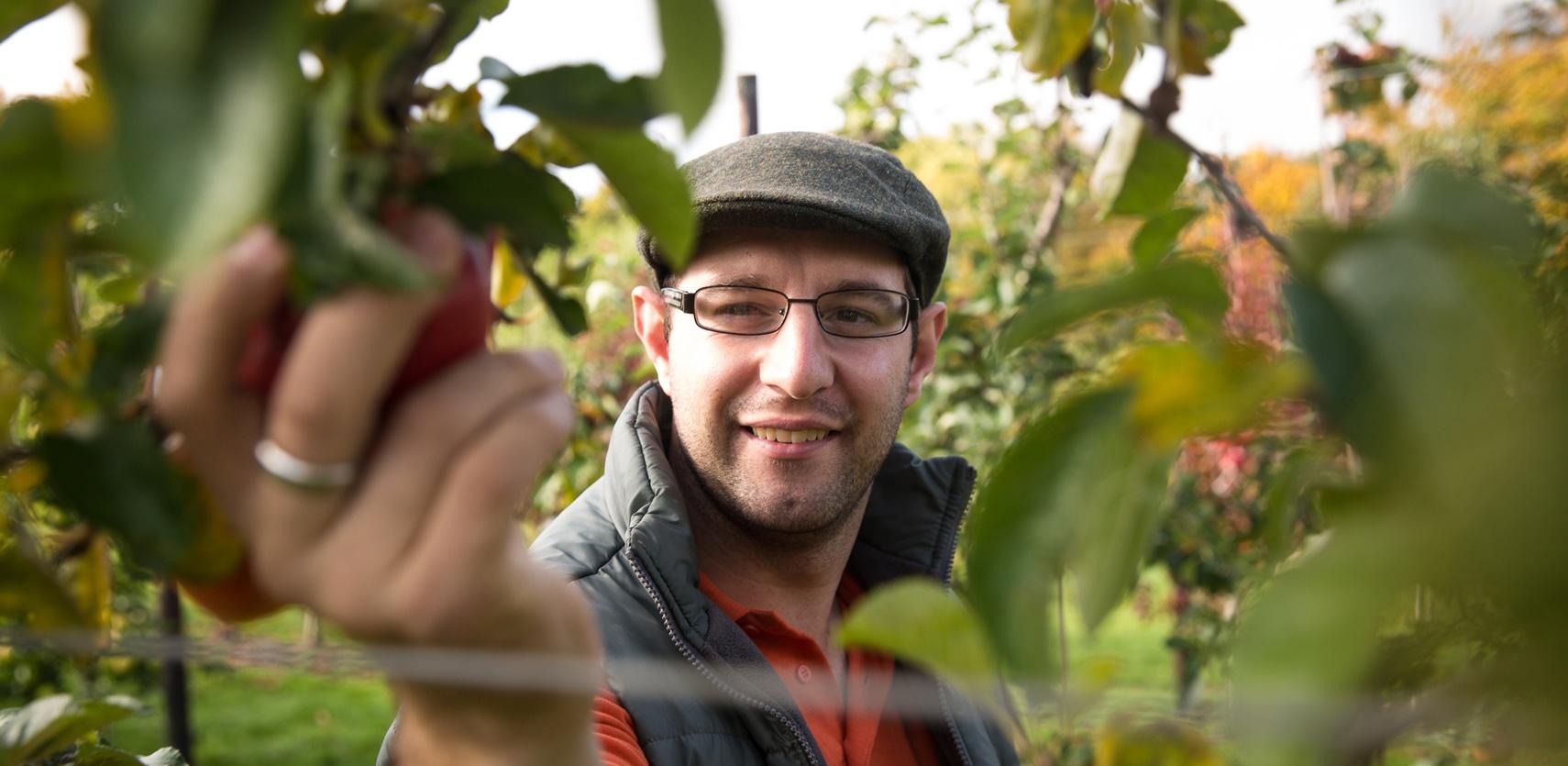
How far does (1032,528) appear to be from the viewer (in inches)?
18.4

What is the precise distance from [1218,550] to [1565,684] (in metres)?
2.81

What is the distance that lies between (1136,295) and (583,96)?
26 cm

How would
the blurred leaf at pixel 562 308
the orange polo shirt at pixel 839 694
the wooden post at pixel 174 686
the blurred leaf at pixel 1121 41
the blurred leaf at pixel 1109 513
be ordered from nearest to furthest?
the blurred leaf at pixel 1109 513
the blurred leaf at pixel 562 308
the blurred leaf at pixel 1121 41
the orange polo shirt at pixel 839 694
the wooden post at pixel 174 686

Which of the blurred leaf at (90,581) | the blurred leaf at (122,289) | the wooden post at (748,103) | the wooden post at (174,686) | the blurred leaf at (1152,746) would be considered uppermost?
the wooden post at (748,103)

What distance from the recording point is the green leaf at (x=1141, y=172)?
32.1 inches

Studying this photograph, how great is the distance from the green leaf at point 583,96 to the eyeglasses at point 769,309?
1.11 meters

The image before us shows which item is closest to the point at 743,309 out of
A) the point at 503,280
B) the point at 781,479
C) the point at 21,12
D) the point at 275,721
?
the point at 781,479

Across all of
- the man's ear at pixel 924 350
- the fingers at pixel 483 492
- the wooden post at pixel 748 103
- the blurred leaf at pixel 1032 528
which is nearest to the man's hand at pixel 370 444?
the fingers at pixel 483 492

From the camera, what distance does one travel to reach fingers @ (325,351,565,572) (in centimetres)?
52

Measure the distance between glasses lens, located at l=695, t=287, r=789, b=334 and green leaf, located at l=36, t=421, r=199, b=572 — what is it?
1.17 meters

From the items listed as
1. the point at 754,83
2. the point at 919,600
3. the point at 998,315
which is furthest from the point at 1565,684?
the point at 998,315

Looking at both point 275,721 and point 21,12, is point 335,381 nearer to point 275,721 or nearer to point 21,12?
point 21,12

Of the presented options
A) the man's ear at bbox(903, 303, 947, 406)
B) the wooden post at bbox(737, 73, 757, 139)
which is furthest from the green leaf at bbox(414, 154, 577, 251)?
the wooden post at bbox(737, 73, 757, 139)

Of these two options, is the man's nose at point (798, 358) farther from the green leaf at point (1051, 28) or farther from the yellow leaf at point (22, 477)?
the yellow leaf at point (22, 477)
